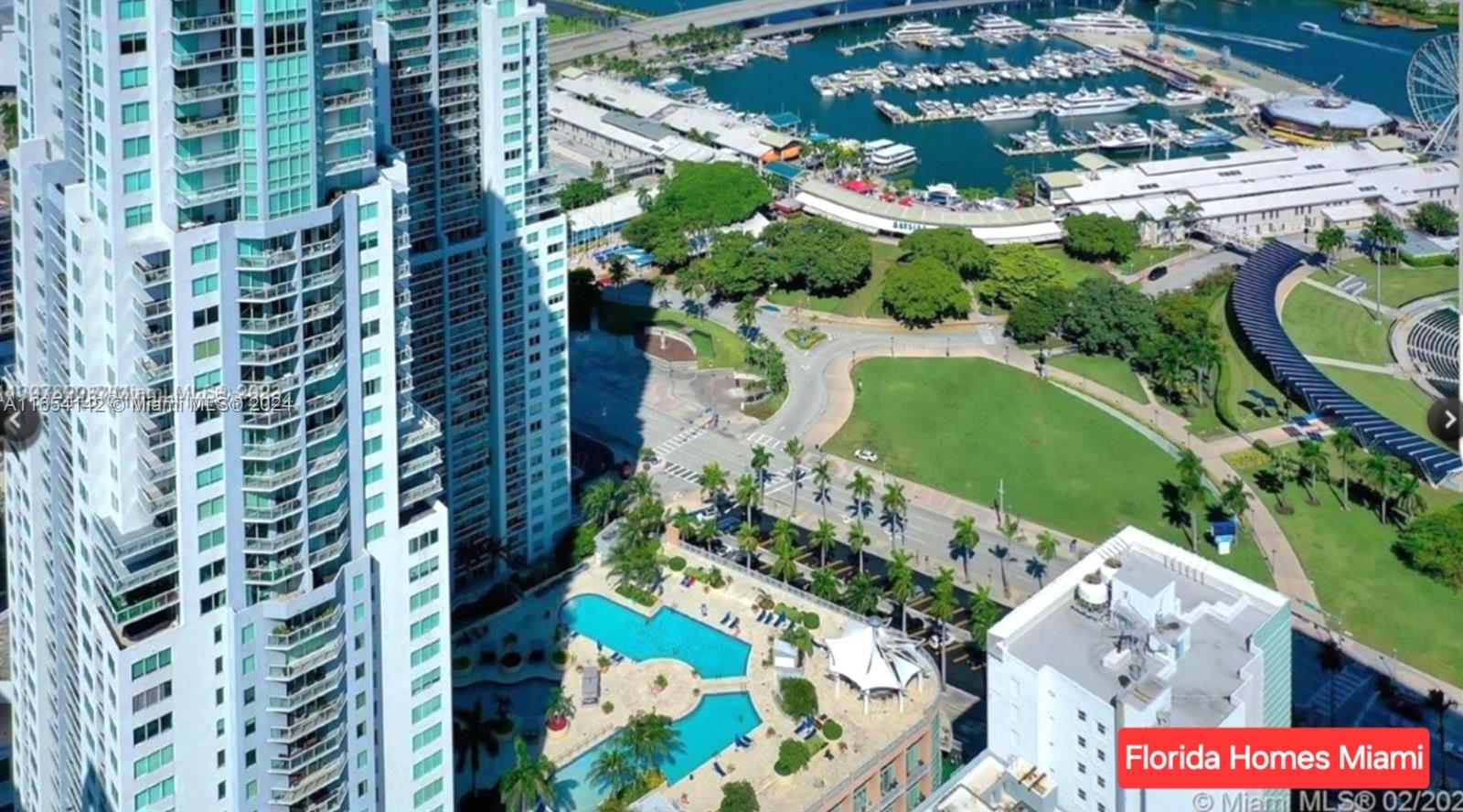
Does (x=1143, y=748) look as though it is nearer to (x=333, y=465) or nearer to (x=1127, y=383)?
(x=333, y=465)

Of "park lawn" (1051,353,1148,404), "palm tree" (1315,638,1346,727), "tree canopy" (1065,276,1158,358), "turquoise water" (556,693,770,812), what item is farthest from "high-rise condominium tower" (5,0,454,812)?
"tree canopy" (1065,276,1158,358)

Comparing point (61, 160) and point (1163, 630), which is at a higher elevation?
point (61, 160)

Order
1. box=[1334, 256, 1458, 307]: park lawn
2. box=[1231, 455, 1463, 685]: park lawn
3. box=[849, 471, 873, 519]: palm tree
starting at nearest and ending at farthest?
box=[1231, 455, 1463, 685]: park lawn, box=[849, 471, 873, 519]: palm tree, box=[1334, 256, 1458, 307]: park lawn

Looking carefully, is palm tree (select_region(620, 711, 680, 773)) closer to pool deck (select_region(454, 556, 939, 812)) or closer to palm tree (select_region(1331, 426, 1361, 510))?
pool deck (select_region(454, 556, 939, 812))

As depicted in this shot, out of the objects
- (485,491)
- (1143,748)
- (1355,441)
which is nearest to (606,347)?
(485,491)

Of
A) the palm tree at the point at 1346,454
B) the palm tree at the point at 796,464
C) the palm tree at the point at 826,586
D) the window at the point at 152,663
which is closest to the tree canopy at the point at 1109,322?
the palm tree at the point at 1346,454

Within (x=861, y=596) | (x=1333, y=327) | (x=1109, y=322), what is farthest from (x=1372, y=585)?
(x=1333, y=327)

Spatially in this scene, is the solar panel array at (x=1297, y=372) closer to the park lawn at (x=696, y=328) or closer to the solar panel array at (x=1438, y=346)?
the solar panel array at (x=1438, y=346)
